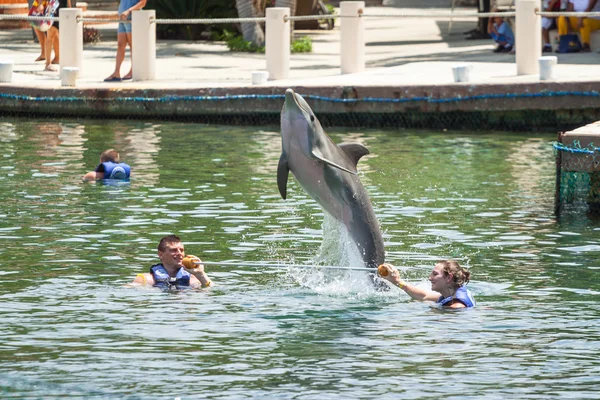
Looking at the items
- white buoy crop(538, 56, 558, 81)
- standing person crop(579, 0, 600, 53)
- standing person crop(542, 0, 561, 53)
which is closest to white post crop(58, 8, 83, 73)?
white buoy crop(538, 56, 558, 81)

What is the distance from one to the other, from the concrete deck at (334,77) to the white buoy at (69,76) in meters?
0.22

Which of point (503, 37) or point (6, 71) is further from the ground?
point (503, 37)

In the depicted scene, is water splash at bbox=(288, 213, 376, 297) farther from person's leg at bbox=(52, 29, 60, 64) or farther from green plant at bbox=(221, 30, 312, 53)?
green plant at bbox=(221, 30, 312, 53)

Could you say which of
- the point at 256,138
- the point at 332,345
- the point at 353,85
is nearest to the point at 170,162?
the point at 256,138

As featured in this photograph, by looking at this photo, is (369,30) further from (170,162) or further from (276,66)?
(170,162)

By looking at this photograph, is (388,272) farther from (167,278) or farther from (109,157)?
(109,157)

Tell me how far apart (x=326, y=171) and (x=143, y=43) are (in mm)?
12879

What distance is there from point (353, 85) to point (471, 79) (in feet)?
5.70

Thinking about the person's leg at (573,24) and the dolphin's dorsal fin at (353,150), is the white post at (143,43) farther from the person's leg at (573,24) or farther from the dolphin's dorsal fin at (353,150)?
the dolphin's dorsal fin at (353,150)

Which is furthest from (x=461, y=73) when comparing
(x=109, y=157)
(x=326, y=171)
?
(x=326, y=171)

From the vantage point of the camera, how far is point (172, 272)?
439 inches

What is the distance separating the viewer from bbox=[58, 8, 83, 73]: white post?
2277cm

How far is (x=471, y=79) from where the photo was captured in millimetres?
21312

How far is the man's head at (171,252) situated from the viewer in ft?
36.1
